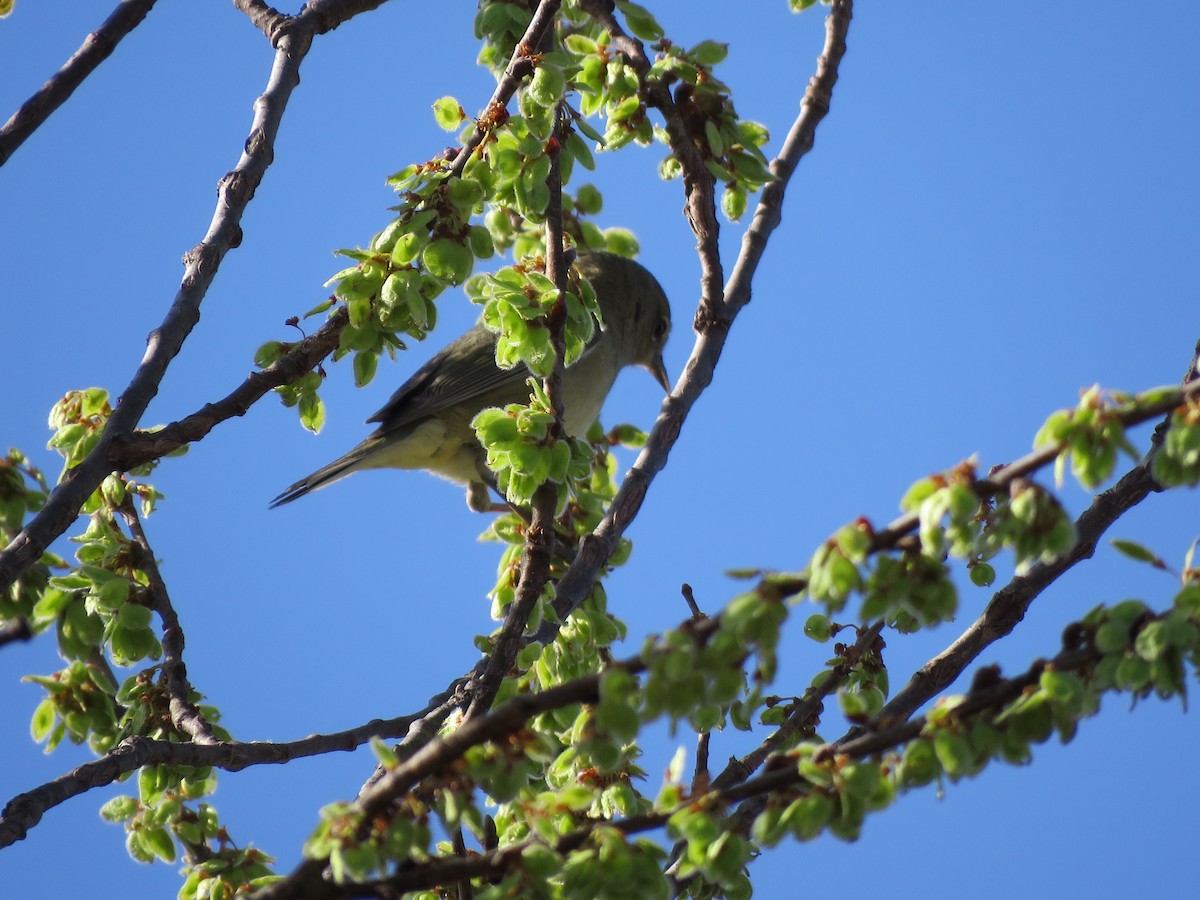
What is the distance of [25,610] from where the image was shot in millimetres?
2961

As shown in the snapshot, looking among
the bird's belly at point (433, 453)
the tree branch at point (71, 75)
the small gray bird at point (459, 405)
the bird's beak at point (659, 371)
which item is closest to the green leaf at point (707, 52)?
the tree branch at point (71, 75)

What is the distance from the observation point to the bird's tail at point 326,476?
537cm

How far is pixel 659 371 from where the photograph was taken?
7805 millimetres

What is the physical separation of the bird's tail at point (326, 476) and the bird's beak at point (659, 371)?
2.30 meters

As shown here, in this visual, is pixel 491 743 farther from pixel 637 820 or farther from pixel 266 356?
pixel 266 356

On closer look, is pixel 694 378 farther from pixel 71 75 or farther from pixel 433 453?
pixel 433 453

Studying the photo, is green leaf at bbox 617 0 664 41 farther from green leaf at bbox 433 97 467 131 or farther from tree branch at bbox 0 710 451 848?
tree branch at bbox 0 710 451 848

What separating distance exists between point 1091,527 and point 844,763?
1656mm

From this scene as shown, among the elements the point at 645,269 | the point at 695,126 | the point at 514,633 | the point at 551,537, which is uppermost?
the point at 645,269

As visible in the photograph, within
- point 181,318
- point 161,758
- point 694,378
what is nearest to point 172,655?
point 161,758

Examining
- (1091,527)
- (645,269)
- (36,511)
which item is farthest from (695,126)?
(645,269)

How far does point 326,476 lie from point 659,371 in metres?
2.72

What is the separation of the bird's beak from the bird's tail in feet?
7.54

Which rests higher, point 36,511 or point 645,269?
point 645,269
